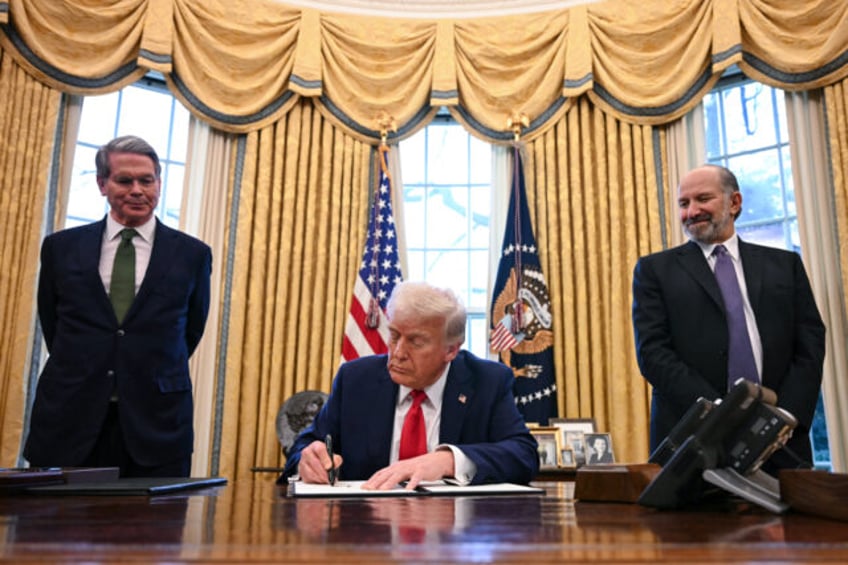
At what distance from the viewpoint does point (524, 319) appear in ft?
16.2

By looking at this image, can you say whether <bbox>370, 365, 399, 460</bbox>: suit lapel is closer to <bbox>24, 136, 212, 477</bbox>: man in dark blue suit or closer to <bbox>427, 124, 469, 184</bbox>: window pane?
<bbox>24, 136, 212, 477</bbox>: man in dark blue suit

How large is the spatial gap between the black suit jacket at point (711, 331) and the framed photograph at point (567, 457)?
5.57 ft

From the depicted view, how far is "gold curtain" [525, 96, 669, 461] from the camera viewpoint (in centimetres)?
483

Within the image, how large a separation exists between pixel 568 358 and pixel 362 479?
317 centimetres

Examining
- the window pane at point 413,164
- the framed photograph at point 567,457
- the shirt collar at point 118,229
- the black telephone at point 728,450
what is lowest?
the framed photograph at point 567,457

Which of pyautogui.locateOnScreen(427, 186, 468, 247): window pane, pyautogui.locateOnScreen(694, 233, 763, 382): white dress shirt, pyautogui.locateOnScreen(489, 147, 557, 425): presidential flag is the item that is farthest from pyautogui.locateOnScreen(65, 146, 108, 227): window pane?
pyautogui.locateOnScreen(694, 233, 763, 382): white dress shirt

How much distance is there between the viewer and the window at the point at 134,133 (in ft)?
17.3

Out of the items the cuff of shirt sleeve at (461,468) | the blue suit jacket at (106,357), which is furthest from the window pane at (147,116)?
the cuff of shirt sleeve at (461,468)

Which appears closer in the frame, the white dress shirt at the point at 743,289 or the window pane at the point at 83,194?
the white dress shirt at the point at 743,289

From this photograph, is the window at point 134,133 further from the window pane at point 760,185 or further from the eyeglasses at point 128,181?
the window pane at point 760,185

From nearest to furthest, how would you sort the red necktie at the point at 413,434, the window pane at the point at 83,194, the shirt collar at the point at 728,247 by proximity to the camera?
the red necktie at the point at 413,434, the shirt collar at the point at 728,247, the window pane at the point at 83,194

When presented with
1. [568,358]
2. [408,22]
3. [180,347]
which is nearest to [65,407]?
[180,347]

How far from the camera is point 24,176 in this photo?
4.64 m

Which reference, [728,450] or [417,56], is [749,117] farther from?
[728,450]
